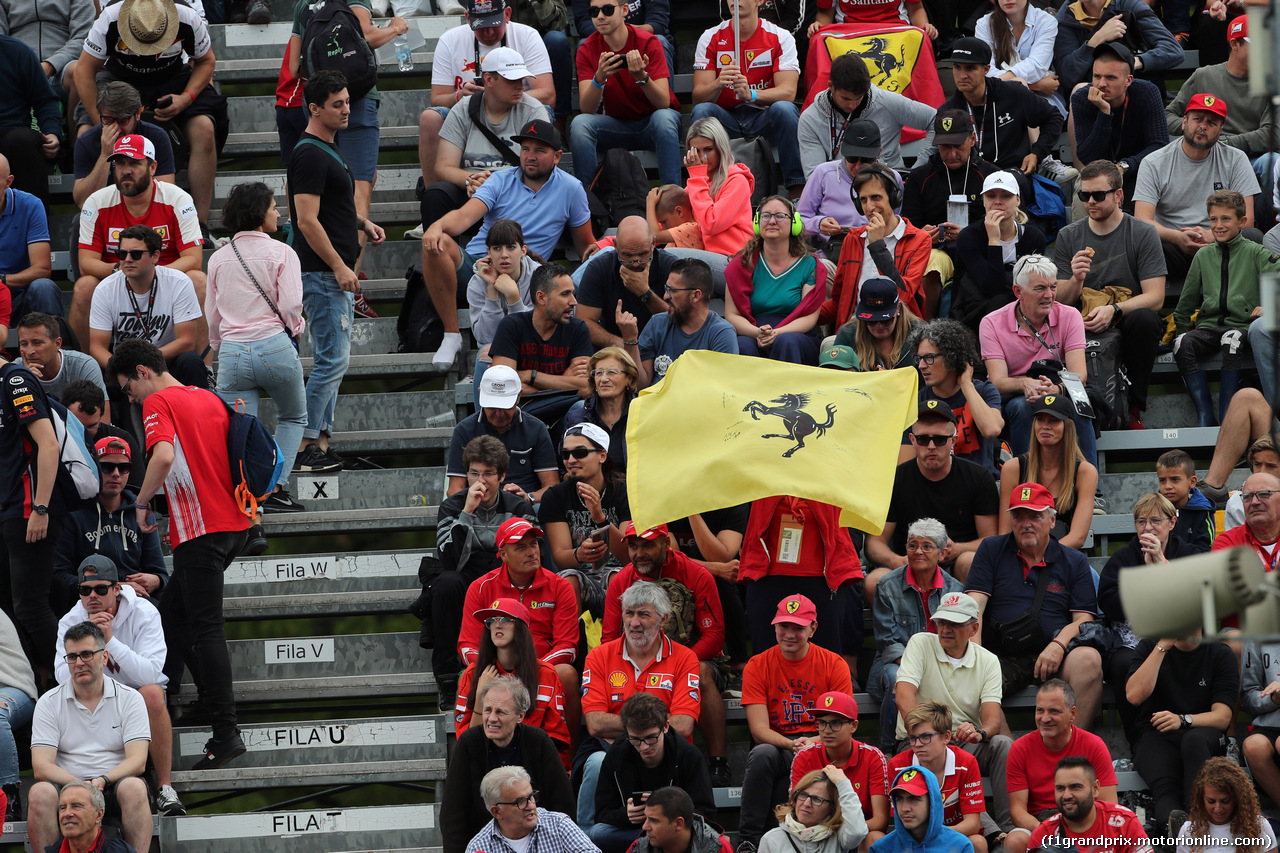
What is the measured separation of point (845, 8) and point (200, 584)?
6.59 meters

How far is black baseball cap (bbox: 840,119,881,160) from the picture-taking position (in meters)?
10.6

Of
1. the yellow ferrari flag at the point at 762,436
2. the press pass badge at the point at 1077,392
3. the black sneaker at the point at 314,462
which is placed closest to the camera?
the yellow ferrari flag at the point at 762,436

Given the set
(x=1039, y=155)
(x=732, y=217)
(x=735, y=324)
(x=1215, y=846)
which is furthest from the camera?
(x=1039, y=155)

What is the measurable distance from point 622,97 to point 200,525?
15.6 ft

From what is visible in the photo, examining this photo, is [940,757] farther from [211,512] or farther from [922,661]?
[211,512]

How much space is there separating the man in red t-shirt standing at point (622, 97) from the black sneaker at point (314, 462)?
3046mm

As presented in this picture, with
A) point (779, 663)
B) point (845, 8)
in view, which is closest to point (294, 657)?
point (779, 663)

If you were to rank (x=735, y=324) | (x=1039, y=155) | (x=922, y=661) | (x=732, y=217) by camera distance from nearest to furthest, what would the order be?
1. (x=922, y=661)
2. (x=735, y=324)
3. (x=732, y=217)
4. (x=1039, y=155)

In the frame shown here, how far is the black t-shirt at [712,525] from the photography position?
887 cm

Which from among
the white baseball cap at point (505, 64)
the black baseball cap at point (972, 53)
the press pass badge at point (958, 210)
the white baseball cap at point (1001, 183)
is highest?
the black baseball cap at point (972, 53)

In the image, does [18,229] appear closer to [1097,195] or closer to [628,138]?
[628,138]

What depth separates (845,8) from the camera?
12.3m

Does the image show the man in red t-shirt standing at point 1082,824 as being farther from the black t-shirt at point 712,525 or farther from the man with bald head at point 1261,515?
the black t-shirt at point 712,525

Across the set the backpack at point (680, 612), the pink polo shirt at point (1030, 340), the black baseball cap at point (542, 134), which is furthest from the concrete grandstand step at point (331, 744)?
the black baseball cap at point (542, 134)
